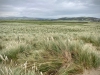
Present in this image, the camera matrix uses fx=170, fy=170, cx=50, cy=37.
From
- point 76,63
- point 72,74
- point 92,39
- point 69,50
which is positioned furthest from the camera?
point 92,39

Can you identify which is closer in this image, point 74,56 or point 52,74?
point 52,74

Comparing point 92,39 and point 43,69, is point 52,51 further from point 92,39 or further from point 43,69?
point 92,39

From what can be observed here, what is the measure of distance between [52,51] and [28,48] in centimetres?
158

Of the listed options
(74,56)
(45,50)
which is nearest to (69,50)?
(74,56)

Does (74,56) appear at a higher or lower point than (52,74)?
higher

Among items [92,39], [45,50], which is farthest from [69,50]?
[92,39]

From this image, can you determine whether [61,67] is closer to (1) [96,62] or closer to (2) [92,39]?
(1) [96,62]

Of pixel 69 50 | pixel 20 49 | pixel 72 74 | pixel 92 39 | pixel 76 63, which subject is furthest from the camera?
pixel 92 39

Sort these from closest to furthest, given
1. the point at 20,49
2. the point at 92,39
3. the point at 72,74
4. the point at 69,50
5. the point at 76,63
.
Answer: the point at 72,74 < the point at 76,63 < the point at 69,50 < the point at 20,49 < the point at 92,39

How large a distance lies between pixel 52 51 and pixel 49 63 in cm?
72

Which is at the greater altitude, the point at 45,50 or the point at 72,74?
the point at 45,50

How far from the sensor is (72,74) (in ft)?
13.4

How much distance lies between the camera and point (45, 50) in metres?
5.11

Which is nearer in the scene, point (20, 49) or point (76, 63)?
point (76, 63)
